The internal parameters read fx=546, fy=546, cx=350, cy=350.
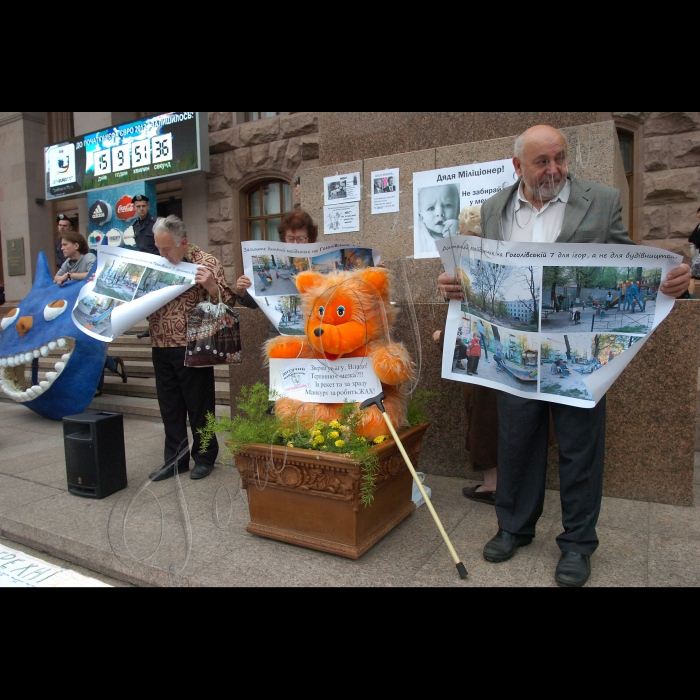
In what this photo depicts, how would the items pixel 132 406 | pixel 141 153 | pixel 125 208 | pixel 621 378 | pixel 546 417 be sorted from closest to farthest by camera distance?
pixel 546 417 < pixel 621 378 < pixel 132 406 < pixel 141 153 < pixel 125 208

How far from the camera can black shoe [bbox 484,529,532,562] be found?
8.59 ft

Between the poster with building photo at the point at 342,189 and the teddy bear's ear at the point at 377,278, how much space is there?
6.32ft

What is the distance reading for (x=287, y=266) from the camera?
3.27 meters

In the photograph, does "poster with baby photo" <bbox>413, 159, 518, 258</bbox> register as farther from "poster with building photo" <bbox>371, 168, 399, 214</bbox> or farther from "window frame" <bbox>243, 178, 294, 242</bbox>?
"window frame" <bbox>243, 178, 294, 242</bbox>

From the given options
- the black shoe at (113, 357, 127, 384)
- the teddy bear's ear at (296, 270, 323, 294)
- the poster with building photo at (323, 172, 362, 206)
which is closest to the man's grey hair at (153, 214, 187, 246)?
the teddy bear's ear at (296, 270, 323, 294)

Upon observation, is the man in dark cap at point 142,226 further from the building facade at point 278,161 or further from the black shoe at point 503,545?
the black shoe at point 503,545

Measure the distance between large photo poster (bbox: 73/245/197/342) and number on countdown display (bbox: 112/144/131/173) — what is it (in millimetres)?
9064

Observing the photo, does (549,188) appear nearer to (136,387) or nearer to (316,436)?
(316,436)

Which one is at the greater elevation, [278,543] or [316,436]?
[316,436]

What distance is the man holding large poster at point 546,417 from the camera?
224 cm

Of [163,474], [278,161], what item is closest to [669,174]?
[278,161]

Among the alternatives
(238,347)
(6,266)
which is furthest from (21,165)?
(238,347)

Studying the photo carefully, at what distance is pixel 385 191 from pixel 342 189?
417 millimetres

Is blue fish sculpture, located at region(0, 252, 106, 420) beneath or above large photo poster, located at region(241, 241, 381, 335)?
beneath
